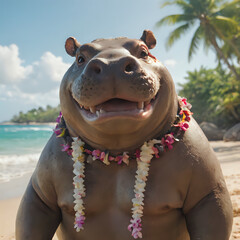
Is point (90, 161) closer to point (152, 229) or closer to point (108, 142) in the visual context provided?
point (108, 142)

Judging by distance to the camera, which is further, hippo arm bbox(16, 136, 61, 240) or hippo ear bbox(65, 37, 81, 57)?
hippo ear bbox(65, 37, 81, 57)

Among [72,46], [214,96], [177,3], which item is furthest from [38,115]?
[72,46]

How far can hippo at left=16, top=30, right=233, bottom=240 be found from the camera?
1.54m

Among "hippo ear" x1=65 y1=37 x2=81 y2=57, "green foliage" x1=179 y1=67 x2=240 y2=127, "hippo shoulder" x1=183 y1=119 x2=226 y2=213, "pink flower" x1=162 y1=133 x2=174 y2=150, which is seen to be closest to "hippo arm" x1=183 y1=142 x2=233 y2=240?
"hippo shoulder" x1=183 y1=119 x2=226 y2=213

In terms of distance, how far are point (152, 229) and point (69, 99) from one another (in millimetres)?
923

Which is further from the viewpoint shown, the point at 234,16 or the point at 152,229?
the point at 234,16

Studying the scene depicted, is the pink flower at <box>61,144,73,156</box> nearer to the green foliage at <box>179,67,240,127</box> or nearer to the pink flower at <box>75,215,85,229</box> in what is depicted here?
the pink flower at <box>75,215,85,229</box>

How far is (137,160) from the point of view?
1.58 metres

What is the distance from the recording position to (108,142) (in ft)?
5.17

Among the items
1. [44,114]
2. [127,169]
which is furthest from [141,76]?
[44,114]

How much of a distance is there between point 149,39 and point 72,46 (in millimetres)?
535

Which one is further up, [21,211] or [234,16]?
[234,16]

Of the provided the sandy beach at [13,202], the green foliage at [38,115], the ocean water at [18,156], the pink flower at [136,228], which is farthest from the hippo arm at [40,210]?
the green foliage at [38,115]

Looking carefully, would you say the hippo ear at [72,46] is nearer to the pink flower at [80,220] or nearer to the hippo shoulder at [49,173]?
the hippo shoulder at [49,173]
